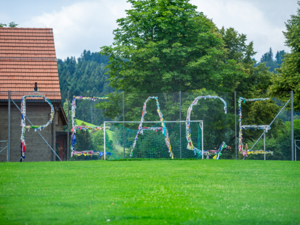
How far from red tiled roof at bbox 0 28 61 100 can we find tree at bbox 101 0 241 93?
5375 millimetres

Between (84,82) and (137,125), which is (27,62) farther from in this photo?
(84,82)

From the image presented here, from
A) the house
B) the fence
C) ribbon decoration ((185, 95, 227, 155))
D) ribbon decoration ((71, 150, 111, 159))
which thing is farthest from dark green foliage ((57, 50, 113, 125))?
ribbon decoration ((185, 95, 227, 155))

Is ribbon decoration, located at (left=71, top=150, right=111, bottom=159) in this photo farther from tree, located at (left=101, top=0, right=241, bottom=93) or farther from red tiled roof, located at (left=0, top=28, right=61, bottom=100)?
tree, located at (left=101, top=0, right=241, bottom=93)

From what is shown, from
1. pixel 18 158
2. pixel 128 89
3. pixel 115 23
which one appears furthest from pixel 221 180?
pixel 115 23

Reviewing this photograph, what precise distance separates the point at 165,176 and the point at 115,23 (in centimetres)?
1981

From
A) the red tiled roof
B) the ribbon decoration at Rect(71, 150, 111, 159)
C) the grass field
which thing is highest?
the red tiled roof

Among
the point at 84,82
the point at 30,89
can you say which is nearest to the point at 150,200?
the point at 30,89

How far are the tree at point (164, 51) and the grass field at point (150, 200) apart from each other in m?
16.3

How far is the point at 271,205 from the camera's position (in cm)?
642

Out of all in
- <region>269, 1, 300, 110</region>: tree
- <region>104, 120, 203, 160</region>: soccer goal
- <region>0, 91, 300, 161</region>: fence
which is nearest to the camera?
<region>0, 91, 300, 161</region>: fence

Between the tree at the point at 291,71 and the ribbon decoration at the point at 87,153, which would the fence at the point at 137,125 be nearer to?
the ribbon decoration at the point at 87,153

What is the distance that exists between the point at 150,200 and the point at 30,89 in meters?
15.2

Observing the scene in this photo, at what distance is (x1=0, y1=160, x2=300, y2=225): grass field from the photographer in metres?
5.52

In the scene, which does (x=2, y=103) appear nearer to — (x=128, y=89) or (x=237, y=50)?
(x=128, y=89)
